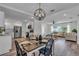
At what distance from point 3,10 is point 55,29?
1.56 m

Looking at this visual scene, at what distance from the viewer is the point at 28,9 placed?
267 cm

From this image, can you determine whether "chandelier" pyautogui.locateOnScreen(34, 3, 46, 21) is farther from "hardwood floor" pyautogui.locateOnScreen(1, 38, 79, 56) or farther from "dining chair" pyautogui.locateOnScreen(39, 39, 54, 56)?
"hardwood floor" pyautogui.locateOnScreen(1, 38, 79, 56)

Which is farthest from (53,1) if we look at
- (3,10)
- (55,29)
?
(3,10)

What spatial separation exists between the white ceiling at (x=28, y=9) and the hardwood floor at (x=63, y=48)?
2.36ft

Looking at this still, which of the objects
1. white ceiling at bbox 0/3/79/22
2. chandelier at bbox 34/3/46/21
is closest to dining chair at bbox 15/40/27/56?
white ceiling at bbox 0/3/79/22

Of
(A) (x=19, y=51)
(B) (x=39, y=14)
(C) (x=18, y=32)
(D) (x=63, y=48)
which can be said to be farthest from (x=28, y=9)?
(D) (x=63, y=48)

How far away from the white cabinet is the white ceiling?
26.5 inches

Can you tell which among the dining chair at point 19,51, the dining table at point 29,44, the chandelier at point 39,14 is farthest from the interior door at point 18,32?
the chandelier at point 39,14

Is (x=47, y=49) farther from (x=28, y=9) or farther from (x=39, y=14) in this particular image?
(x=28, y=9)

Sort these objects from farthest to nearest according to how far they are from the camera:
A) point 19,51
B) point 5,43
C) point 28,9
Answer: point 5,43 < point 28,9 < point 19,51

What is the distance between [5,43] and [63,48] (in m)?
1.74

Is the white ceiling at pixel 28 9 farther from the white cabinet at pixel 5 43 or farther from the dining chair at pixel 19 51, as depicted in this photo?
the dining chair at pixel 19 51

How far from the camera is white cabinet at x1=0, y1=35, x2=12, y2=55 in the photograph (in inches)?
106

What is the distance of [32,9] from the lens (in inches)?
104
